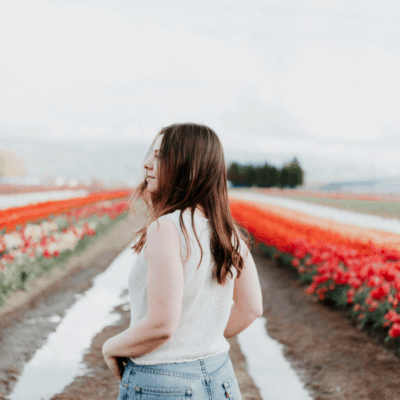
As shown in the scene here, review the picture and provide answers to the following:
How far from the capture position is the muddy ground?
3533mm

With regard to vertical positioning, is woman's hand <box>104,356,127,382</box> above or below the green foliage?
below

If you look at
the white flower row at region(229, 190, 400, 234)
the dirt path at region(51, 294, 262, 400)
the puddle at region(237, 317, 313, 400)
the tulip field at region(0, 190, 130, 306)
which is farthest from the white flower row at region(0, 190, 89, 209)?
the puddle at region(237, 317, 313, 400)

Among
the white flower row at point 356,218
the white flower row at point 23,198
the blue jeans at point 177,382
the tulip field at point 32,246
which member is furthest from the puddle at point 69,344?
the white flower row at point 23,198

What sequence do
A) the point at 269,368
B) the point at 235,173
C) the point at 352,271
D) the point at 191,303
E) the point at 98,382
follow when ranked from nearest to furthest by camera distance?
the point at 191,303 < the point at 98,382 < the point at 269,368 < the point at 352,271 < the point at 235,173

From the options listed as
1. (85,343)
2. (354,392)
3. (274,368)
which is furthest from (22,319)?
(354,392)

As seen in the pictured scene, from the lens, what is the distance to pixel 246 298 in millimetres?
1569

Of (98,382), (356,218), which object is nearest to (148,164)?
(98,382)

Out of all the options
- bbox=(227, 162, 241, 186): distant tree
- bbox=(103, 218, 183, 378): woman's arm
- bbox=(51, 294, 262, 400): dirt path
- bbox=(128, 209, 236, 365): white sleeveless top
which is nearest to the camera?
bbox=(103, 218, 183, 378): woman's arm

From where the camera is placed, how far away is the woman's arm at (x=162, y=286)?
45.5 inches

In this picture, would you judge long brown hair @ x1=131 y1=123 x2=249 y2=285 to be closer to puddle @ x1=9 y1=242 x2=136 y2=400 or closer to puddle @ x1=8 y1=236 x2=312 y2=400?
puddle @ x1=8 y1=236 x2=312 y2=400

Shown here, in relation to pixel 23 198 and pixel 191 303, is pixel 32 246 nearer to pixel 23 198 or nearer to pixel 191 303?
pixel 191 303

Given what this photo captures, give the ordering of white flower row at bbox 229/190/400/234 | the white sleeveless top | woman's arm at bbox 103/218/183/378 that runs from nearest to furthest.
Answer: woman's arm at bbox 103/218/183/378 < the white sleeveless top < white flower row at bbox 229/190/400/234

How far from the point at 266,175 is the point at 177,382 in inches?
3206

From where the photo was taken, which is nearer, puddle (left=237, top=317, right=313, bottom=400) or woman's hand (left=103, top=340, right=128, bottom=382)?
woman's hand (left=103, top=340, right=128, bottom=382)
